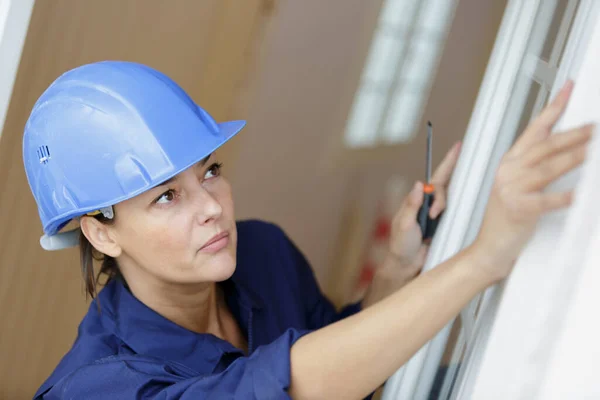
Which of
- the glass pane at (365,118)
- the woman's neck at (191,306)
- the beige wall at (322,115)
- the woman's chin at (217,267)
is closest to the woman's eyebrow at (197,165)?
the woman's chin at (217,267)

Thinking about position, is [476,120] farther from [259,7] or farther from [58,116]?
[259,7]

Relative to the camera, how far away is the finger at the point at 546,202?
686mm

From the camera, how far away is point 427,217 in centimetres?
144

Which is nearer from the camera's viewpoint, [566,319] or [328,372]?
[566,319]

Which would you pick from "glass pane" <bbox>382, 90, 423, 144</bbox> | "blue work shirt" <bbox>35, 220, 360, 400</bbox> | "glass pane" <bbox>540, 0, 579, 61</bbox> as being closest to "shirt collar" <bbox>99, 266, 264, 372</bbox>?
"blue work shirt" <bbox>35, 220, 360, 400</bbox>

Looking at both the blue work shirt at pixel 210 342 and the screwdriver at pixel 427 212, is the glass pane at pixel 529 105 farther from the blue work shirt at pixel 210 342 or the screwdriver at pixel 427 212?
the blue work shirt at pixel 210 342

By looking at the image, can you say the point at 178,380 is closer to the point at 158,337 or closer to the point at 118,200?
the point at 158,337

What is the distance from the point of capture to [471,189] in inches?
52.2

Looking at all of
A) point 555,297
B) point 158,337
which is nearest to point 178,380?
point 158,337

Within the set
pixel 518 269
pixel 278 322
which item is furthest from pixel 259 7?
pixel 518 269

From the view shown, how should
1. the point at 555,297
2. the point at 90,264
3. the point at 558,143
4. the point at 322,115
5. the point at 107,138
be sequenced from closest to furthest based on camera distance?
the point at 555,297 < the point at 558,143 < the point at 107,138 < the point at 90,264 < the point at 322,115

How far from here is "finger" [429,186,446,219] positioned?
1417 mm

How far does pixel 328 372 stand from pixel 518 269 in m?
0.34

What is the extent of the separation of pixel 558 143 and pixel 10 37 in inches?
43.8
